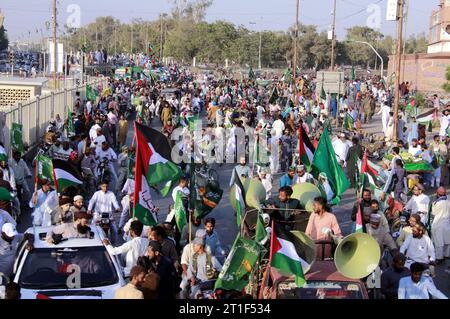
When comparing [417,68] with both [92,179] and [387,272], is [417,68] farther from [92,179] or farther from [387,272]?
[387,272]

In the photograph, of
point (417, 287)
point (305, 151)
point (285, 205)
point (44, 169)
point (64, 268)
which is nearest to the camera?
point (64, 268)

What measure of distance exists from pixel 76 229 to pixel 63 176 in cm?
423

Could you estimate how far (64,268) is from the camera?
9258 millimetres

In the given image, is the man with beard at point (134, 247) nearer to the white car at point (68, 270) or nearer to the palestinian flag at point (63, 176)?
the white car at point (68, 270)

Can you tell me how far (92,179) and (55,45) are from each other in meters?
28.1

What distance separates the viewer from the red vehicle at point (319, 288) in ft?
27.8

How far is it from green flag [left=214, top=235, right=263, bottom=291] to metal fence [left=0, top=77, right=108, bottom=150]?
470 inches

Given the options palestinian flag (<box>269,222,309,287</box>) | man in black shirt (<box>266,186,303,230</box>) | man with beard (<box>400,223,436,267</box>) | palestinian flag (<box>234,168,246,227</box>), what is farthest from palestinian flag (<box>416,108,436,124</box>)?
palestinian flag (<box>269,222,309,287</box>)

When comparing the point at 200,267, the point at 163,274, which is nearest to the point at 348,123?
the point at 200,267

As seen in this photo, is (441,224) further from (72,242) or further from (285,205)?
(72,242)

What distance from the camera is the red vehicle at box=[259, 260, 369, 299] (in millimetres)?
8461

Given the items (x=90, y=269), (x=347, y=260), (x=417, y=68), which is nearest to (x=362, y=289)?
(x=347, y=260)

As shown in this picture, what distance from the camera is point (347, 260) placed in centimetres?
Result: 893

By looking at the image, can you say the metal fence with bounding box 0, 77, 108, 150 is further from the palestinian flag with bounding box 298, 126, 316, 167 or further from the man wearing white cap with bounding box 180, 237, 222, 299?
the man wearing white cap with bounding box 180, 237, 222, 299
